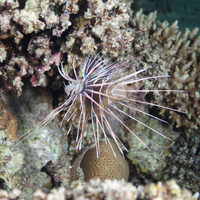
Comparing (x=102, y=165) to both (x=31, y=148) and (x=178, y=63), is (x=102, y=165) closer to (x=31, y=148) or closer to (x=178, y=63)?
(x=31, y=148)

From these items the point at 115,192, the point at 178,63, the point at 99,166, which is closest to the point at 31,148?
the point at 99,166

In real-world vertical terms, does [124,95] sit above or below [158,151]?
above

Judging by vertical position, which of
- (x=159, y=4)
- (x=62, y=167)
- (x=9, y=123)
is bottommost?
(x=62, y=167)

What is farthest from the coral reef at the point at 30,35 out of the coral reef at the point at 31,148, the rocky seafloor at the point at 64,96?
the coral reef at the point at 31,148

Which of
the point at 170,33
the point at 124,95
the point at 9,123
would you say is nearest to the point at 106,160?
the point at 124,95

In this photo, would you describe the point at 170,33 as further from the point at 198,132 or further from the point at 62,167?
the point at 62,167

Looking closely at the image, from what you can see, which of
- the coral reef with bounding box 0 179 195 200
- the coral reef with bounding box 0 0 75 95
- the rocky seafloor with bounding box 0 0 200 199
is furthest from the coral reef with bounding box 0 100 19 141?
the coral reef with bounding box 0 179 195 200

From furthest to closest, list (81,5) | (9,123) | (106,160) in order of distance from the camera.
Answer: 1. (106,160)
2. (9,123)
3. (81,5)
